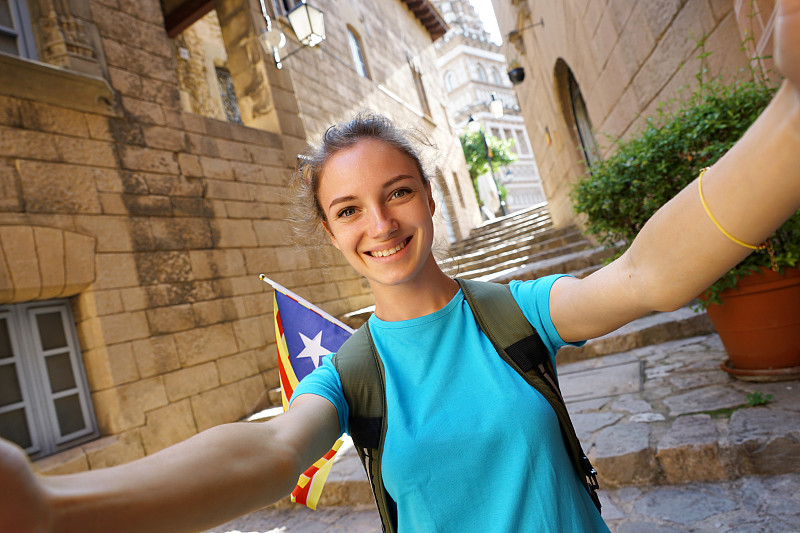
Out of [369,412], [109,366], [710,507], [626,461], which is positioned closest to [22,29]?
[109,366]

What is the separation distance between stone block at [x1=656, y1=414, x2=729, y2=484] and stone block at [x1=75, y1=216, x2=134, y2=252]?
463 cm

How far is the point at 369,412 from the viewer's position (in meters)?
1.04

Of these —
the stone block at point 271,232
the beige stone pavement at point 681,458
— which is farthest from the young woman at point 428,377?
the stone block at point 271,232

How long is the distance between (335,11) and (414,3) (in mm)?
6347

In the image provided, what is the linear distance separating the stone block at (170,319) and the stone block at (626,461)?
4.01 meters

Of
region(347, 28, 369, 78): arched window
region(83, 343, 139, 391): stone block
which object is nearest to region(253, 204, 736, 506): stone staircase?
region(83, 343, 139, 391): stone block

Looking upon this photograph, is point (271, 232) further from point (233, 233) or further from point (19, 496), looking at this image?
point (19, 496)

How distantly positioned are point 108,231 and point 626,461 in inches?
181

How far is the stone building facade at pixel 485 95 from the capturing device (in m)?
41.7

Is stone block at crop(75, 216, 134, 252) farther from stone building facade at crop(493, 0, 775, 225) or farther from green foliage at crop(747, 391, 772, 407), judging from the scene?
green foliage at crop(747, 391, 772, 407)

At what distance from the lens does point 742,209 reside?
0.61m

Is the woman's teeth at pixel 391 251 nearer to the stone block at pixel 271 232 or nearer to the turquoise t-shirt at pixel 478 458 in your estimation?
the turquoise t-shirt at pixel 478 458

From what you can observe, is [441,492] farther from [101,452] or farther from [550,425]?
[101,452]

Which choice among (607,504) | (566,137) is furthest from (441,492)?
(566,137)
